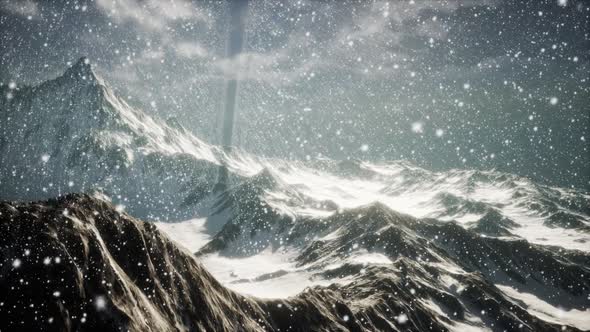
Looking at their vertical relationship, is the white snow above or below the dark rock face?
below

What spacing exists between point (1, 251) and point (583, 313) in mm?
201632

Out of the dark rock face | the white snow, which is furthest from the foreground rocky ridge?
the white snow

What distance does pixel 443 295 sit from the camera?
112375 millimetres

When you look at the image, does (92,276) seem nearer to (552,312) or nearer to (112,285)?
(112,285)

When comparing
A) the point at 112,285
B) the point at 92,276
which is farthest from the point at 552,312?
the point at 92,276

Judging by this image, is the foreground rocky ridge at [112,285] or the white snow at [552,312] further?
the white snow at [552,312]

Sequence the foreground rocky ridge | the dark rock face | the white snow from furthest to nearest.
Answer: the white snow < the foreground rocky ridge < the dark rock face

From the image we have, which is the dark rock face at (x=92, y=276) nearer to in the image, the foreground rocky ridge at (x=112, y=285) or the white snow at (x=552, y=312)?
the foreground rocky ridge at (x=112, y=285)

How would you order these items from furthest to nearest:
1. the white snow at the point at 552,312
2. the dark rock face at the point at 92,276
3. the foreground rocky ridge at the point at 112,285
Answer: the white snow at the point at 552,312 → the foreground rocky ridge at the point at 112,285 → the dark rock face at the point at 92,276

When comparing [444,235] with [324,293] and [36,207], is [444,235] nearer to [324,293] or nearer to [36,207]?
[324,293]

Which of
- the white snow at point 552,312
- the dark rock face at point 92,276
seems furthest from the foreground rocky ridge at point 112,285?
the white snow at point 552,312

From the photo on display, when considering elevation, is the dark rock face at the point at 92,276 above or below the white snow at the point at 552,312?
above

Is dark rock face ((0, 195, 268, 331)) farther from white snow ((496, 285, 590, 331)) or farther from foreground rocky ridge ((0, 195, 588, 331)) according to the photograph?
white snow ((496, 285, 590, 331))

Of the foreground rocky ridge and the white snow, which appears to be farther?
the white snow
